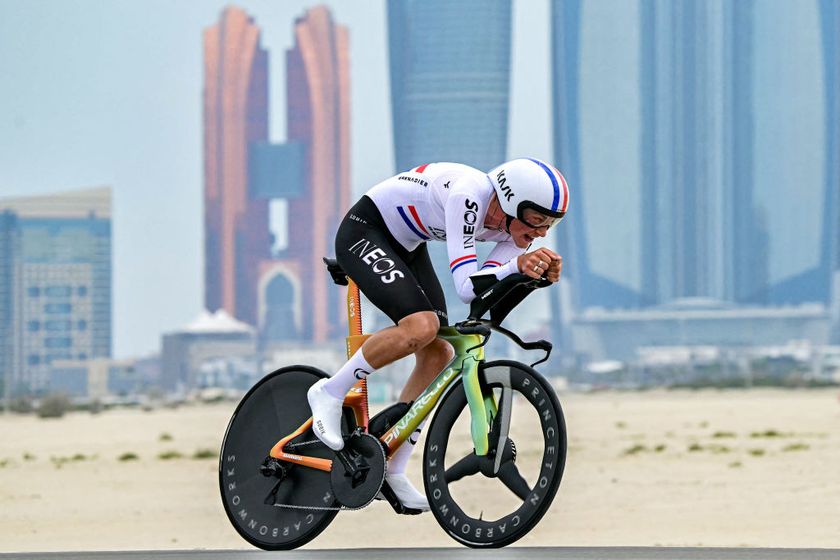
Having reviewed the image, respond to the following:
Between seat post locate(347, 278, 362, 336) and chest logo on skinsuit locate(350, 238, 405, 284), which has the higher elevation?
chest logo on skinsuit locate(350, 238, 405, 284)

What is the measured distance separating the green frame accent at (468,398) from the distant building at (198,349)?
134 meters

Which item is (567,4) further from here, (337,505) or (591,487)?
(337,505)

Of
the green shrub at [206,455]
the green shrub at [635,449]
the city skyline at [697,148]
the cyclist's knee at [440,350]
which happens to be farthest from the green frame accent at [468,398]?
the city skyline at [697,148]

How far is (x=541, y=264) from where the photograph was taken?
585 cm

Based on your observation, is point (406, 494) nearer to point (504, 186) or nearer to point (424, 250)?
point (424, 250)

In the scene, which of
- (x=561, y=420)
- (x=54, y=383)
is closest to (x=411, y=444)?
(x=561, y=420)

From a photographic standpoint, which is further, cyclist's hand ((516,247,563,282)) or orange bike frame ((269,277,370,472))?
orange bike frame ((269,277,370,472))

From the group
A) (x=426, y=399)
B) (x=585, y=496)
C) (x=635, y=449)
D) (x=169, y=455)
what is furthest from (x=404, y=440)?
(x=169, y=455)

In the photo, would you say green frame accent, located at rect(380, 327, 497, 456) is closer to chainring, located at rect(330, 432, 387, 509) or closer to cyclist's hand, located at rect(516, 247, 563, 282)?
chainring, located at rect(330, 432, 387, 509)

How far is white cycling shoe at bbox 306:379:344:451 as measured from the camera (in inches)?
255

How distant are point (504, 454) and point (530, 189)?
1073 millimetres

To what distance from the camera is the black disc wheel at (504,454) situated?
19.5ft

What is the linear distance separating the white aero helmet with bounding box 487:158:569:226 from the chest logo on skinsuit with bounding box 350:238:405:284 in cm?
57

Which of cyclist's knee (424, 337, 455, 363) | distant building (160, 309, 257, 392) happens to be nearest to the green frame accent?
cyclist's knee (424, 337, 455, 363)
